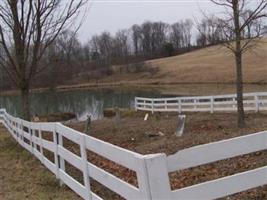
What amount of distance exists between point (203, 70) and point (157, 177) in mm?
97161

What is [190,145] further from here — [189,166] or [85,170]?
[189,166]

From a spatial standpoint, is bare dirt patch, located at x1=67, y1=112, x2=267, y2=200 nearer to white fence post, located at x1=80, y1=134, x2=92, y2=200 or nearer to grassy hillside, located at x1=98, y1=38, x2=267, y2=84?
white fence post, located at x1=80, y1=134, x2=92, y2=200

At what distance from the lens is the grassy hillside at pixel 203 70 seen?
82562mm

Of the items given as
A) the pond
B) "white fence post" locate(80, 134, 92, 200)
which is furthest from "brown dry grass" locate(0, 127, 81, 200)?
the pond

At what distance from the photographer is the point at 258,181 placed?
4.47 meters

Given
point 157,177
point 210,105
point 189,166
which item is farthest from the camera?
point 210,105

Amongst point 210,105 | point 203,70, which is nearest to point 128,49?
point 203,70

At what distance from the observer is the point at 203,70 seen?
99.8 meters

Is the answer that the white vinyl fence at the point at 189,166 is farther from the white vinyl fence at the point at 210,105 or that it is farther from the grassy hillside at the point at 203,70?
the grassy hillside at the point at 203,70

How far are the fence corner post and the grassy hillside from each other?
219ft

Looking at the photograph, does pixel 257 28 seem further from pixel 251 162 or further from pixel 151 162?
pixel 151 162

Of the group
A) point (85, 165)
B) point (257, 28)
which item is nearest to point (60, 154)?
point (85, 165)

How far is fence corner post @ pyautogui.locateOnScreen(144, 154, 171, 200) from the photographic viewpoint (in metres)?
3.88

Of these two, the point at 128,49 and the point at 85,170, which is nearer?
the point at 85,170
